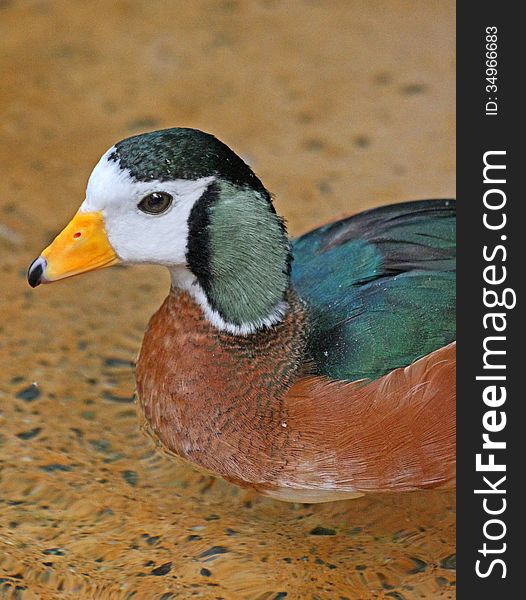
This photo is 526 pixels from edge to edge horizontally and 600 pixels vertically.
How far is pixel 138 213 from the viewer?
3420 millimetres

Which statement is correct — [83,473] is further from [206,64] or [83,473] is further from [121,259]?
[206,64]

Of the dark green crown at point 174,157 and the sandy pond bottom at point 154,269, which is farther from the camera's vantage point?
the sandy pond bottom at point 154,269

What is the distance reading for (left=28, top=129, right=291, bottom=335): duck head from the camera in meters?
3.37

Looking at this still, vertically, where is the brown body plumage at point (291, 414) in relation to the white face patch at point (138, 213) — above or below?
below

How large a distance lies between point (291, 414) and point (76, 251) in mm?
861

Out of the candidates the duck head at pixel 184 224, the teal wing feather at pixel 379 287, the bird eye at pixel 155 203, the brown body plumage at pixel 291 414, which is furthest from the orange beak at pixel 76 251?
the teal wing feather at pixel 379 287

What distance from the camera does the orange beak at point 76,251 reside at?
3.45m

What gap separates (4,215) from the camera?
5.21 metres

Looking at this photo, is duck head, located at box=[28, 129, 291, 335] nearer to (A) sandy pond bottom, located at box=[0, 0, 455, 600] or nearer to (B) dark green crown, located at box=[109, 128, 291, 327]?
(B) dark green crown, located at box=[109, 128, 291, 327]

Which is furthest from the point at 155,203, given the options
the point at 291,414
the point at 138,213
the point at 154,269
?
the point at 154,269

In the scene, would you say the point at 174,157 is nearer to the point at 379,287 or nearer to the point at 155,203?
the point at 155,203

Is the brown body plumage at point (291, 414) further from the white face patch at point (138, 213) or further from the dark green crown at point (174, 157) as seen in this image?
the dark green crown at point (174, 157)

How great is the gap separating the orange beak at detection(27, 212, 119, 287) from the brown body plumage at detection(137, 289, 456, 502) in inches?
15.3

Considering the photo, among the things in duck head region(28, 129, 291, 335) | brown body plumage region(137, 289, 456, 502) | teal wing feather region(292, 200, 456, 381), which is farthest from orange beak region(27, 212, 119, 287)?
teal wing feather region(292, 200, 456, 381)
